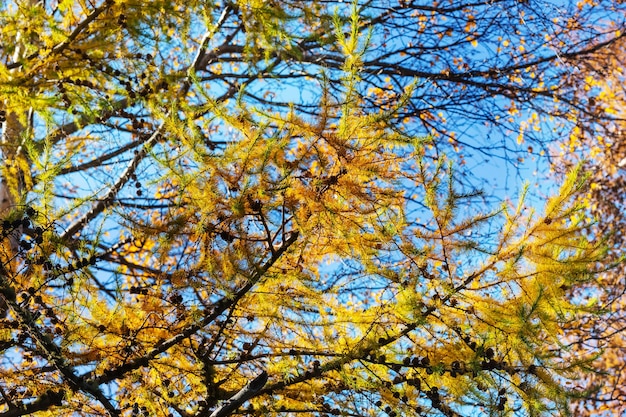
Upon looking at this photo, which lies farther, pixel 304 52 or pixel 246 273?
pixel 304 52

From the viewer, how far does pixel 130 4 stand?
336 cm

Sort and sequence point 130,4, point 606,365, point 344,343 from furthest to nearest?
point 606,365 < point 130,4 < point 344,343

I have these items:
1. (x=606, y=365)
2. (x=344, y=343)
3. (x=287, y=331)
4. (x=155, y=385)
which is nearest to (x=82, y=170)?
(x=155, y=385)

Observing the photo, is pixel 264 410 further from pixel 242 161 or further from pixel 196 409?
pixel 242 161

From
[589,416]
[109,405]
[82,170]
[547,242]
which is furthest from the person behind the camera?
[589,416]

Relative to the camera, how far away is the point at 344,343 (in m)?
2.81

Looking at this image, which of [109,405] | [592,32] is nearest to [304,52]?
[592,32]

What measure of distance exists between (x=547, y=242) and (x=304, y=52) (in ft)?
11.4

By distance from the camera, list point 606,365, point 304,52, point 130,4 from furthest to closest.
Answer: point 606,365
point 304,52
point 130,4

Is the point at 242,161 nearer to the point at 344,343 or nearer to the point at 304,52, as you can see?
the point at 344,343

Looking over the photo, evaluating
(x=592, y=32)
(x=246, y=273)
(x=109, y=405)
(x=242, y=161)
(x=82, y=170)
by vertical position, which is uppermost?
(x=592, y=32)

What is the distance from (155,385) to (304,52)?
327 centimetres

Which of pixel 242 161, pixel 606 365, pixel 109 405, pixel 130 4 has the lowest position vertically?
pixel 109 405

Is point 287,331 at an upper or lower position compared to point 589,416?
lower
